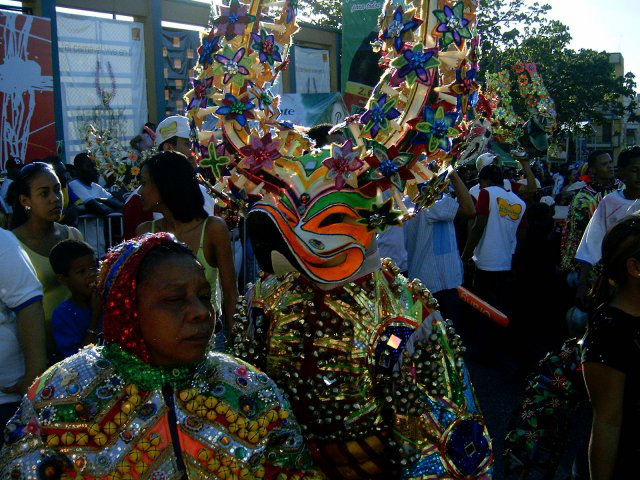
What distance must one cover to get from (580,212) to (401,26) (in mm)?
4399

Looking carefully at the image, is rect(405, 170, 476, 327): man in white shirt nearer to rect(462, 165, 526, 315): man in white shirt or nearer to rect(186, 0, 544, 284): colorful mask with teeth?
rect(462, 165, 526, 315): man in white shirt

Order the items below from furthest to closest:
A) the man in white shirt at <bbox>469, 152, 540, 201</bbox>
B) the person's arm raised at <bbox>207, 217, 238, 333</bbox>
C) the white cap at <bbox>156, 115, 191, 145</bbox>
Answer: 1. the man in white shirt at <bbox>469, 152, 540, 201</bbox>
2. the white cap at <bbox>156, 115, 191, 145</bbox>
3. the person's arm raised at <bbox>207, 217, 238, 333</bbox>

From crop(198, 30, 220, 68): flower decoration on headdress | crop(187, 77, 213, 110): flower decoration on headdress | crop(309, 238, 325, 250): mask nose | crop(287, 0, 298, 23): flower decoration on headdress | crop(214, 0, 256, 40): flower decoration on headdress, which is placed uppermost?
crop(287, 0, 298, 23): flower decoration on headdress

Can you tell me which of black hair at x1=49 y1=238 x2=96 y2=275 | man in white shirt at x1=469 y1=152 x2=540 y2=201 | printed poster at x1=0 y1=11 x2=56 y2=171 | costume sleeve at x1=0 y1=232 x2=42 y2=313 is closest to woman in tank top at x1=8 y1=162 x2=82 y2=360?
black hair at x1=49 y1=238 x2=96 y2=275

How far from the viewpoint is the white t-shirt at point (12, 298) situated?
110 inches

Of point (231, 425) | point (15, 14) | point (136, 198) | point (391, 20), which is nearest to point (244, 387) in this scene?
point (231, 425)

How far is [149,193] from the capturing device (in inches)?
131

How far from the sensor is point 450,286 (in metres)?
6.09

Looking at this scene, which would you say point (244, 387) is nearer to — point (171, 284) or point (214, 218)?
point (171, 284)

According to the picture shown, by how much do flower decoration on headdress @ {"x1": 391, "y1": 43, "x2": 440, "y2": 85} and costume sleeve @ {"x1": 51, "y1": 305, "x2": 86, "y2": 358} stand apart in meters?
2.11

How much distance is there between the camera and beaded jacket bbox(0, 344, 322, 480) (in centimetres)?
168

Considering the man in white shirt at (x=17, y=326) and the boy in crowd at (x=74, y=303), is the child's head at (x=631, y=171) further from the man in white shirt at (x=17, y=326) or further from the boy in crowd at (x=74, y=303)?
the man in white shirt at (x=17, y=326)

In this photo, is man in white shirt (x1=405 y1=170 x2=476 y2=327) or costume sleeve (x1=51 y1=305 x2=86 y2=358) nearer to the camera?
costume sleeve (x1=51 y1=305 x2=86 y2=358)

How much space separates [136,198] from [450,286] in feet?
9.78
